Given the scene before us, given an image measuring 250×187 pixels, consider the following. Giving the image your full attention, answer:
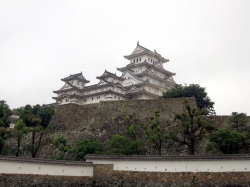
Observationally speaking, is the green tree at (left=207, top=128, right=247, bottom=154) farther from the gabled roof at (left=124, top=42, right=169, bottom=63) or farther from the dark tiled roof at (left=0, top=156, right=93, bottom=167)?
the gabled roof at (left=124, top=42, right=169, bottom=63)

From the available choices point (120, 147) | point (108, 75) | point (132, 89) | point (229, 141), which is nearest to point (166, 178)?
point (229, 141)

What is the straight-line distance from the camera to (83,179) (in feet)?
39.1

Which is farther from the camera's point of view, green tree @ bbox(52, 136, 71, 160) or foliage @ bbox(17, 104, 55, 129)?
foliage @ bbox(17, 104, 55, 129)

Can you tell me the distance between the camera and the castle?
2764 cm

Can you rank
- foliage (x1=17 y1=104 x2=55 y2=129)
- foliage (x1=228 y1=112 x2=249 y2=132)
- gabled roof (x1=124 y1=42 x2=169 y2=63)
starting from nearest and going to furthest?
foliage (x1=228 y1=112 x2=249 y2=132)
foliage (x1=17 y1=104 x2=55 y2=129)
gabled roof (x1=124 y1=42 x2=169 y2=63)

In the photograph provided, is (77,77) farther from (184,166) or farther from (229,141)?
(184,166)

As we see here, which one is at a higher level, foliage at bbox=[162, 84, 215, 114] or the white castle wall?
foliage at bbox=[162, 84, 215, 114]

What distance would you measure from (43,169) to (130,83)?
18.6 metres

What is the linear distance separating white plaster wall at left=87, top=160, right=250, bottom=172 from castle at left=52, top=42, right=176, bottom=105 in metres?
14.9

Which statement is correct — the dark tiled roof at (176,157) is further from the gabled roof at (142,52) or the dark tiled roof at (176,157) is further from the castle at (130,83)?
the gabled roof at (142,52)

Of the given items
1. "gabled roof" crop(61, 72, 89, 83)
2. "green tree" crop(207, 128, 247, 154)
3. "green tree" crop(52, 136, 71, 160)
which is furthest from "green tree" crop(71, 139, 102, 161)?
"gabled roof" crop(61, 72, 89, 83)

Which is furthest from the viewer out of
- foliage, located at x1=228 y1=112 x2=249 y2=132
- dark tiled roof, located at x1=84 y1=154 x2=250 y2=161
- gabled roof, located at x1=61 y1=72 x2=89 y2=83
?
gabled roof, located at x1=61 y1=72 x2=89 y2=83

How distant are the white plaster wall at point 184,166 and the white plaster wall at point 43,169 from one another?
797 millimetres

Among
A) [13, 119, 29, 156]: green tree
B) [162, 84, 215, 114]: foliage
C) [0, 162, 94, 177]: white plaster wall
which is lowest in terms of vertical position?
[0, 162, 94, 177]: white plaster wall
